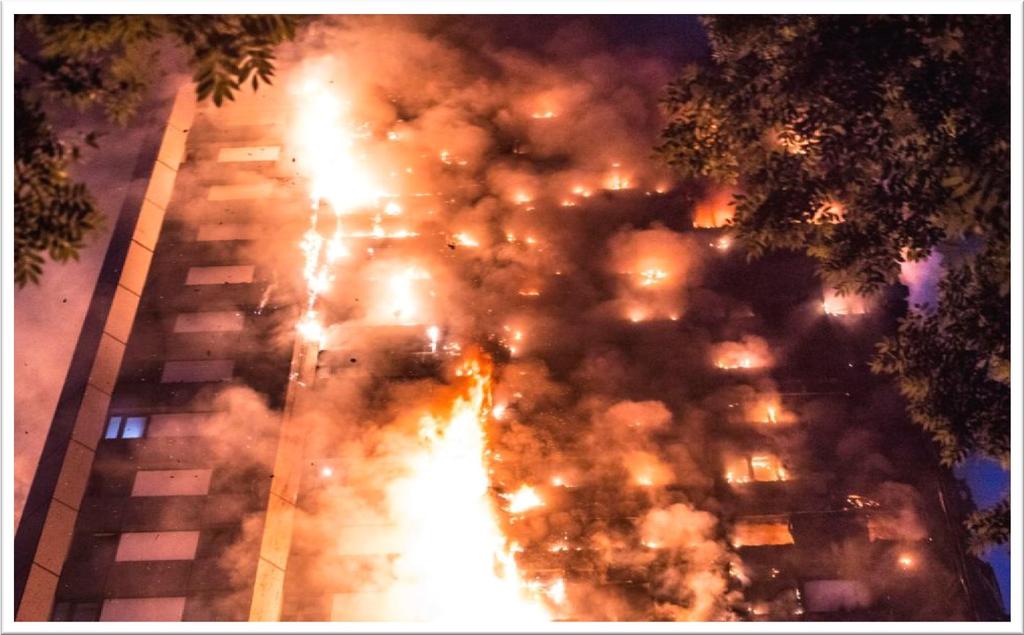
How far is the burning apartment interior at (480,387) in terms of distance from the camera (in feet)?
46.7

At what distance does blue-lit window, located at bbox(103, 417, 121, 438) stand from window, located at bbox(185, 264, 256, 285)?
415cm

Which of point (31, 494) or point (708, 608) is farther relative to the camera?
point (31, 494)

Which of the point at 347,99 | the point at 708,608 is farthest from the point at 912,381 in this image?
the point at 347,99

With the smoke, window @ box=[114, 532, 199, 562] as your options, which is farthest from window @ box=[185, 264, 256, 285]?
window @ box=[114, 532, 199, 562]

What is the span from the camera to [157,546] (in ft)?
49.2

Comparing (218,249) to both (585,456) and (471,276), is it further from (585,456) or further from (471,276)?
(585,456)

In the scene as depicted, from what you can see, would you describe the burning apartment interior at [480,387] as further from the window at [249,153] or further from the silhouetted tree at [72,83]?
the silhouetted tree at [72,83]

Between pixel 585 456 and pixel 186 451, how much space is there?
10055mm

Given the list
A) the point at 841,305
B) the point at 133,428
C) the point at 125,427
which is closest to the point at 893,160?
the point at 841,305

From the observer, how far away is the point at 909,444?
15.5m

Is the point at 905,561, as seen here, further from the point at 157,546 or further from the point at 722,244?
the point at 157,546

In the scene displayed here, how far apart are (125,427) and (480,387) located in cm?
926

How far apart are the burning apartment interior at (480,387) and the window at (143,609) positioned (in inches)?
3.6

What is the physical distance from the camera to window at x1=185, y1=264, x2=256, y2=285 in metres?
17.9
